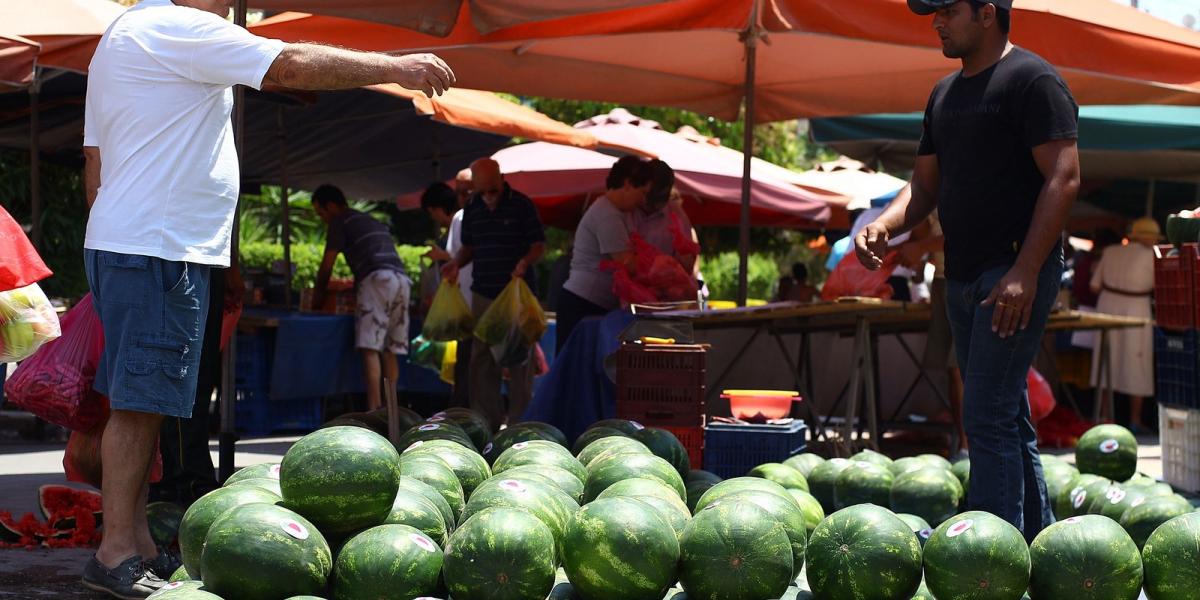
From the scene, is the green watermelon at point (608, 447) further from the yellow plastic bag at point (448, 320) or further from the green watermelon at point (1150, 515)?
the yellow plastic bag at point (448, 320)

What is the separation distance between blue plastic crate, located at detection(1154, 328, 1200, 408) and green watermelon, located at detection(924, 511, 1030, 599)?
4496 mm

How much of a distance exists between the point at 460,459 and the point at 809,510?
48.8 inches

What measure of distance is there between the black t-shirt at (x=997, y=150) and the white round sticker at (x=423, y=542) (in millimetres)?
2083

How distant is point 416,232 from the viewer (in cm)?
2794

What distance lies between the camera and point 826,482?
5.33 meters


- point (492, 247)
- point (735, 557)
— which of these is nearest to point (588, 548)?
point (735, 557)

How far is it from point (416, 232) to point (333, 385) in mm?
17732

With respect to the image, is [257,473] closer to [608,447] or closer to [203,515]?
[203,515]

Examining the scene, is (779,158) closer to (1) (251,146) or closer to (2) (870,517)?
(1) (251,146)

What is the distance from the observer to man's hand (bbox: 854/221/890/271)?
4508 mm

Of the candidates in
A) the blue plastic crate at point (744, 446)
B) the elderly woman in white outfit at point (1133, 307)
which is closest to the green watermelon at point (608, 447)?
the blue plastic crate at point (744, 446)

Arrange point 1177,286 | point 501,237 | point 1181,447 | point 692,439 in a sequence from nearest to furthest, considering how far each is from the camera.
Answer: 1. point 692,439
2. point 1177,286
3. point 1181,447
4. point 501,237

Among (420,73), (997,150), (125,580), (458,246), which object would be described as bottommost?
(125,580)

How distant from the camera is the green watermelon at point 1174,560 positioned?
3.54m
